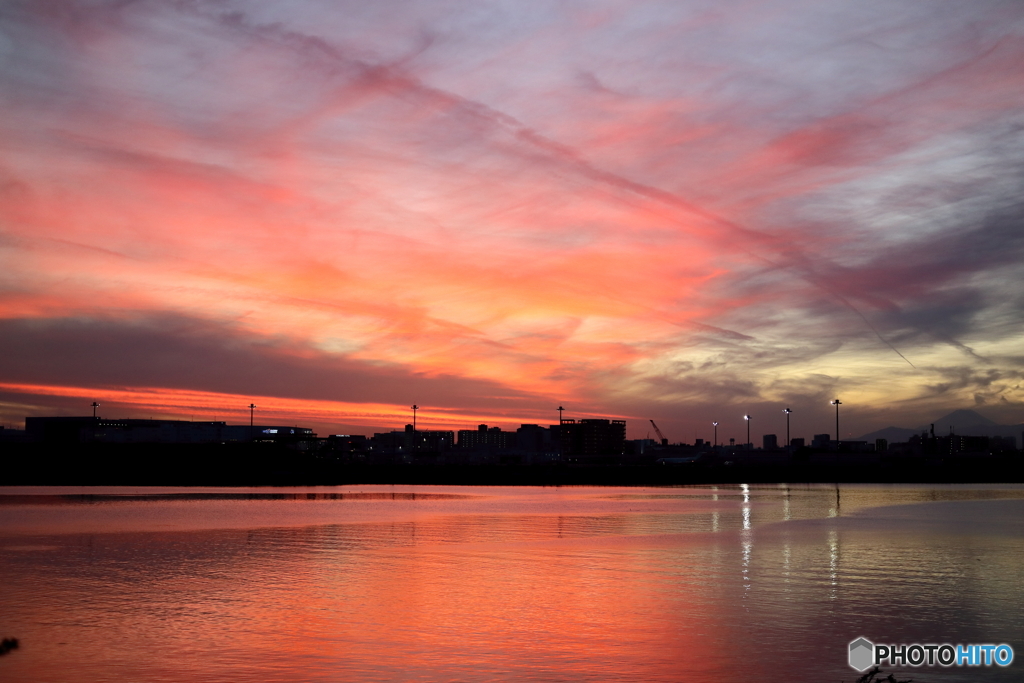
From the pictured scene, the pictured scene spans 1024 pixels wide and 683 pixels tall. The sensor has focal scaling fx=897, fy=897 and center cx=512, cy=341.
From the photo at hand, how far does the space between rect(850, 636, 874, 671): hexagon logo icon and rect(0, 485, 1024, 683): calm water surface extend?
376 millimetres

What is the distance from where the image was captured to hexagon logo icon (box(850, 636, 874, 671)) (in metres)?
23.5

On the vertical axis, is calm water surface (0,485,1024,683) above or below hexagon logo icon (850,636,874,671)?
below

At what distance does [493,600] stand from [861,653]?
522 inches

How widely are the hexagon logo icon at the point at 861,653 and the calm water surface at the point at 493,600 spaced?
38cm

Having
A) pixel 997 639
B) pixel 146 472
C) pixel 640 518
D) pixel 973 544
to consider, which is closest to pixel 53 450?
pixel 146 472

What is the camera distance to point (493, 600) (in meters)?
33.0

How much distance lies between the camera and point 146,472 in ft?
625

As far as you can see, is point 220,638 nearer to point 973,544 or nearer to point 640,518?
point 973,544

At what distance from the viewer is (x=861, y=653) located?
81.3 ft

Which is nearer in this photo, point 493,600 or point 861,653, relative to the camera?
point 861,653

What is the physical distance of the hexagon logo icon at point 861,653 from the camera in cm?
2353

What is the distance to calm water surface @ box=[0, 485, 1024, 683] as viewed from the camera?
23.5 metres

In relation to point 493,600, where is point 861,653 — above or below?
above

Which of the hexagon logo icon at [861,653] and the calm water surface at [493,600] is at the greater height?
the hexagon logo icon at [861,653]
